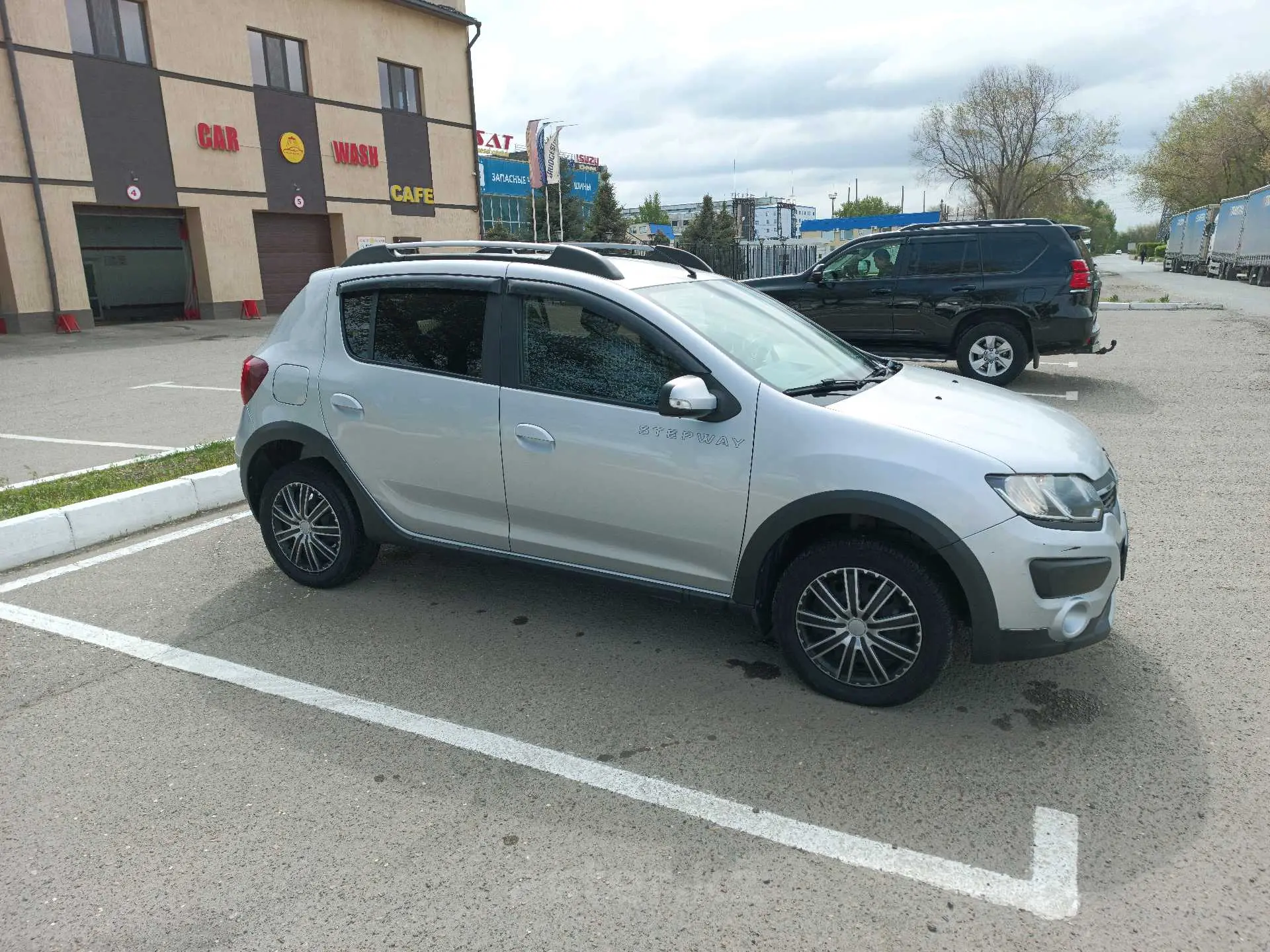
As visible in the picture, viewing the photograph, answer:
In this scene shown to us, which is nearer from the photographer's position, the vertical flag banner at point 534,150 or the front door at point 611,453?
the front door at point 611,453

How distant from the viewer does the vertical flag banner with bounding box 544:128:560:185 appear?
1623 inches

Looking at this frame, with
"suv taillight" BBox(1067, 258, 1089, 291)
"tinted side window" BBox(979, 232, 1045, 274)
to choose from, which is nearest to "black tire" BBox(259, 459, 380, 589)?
"tinted side window" BBox(979, 232, 1045, 274)

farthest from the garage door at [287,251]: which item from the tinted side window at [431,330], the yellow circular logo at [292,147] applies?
the tinted side window at [431,330]

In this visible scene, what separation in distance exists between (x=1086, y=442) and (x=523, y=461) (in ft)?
7.85

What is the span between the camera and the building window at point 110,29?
64.8 ft

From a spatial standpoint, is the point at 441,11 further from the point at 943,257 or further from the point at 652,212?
the point at 652,212

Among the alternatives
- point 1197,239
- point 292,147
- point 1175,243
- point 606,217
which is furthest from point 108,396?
point 606,217

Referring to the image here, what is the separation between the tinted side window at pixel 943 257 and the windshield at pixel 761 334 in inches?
249

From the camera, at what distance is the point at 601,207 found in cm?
6631

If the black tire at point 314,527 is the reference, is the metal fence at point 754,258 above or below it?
above

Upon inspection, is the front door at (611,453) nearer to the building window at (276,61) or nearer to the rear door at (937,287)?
the rear door at (937,287)

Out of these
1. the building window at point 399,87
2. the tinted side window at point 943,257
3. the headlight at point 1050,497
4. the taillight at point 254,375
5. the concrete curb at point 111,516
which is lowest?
the concrete curb at point 111,516

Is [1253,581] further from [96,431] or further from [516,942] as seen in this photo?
[96,431]

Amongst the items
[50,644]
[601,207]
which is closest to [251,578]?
[50,644]
